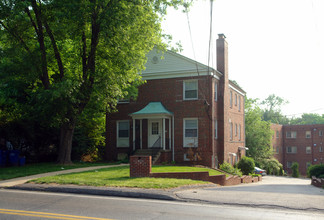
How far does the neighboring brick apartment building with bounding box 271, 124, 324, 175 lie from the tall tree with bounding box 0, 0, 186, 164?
43343mm

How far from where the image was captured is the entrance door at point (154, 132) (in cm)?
2625

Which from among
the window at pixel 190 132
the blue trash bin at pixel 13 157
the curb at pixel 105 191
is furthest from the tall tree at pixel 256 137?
the curb at pixel 105 191

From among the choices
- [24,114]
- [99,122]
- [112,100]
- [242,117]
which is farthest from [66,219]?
[242,117]

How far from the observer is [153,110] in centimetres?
2544

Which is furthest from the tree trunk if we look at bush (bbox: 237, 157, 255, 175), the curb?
bush (bbox: 237, 157, 255, 175)

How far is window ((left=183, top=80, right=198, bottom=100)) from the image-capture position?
25.5m

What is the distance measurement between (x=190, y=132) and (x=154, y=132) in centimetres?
286

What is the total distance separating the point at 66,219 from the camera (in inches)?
289

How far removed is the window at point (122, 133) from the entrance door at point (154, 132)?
7.01 ft

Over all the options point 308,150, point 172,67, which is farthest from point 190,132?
point 308,150

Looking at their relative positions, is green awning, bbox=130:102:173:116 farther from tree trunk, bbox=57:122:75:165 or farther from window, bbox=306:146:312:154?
window, bbox=306:146:312:154

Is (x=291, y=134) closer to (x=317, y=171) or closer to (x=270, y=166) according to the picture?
(x=270, y=166)

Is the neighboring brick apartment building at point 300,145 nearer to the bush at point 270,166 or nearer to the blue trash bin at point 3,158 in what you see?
the bush at point 270,166

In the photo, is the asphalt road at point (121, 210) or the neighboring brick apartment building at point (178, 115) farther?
the neighboring brick apartment building at point (178, 115)
